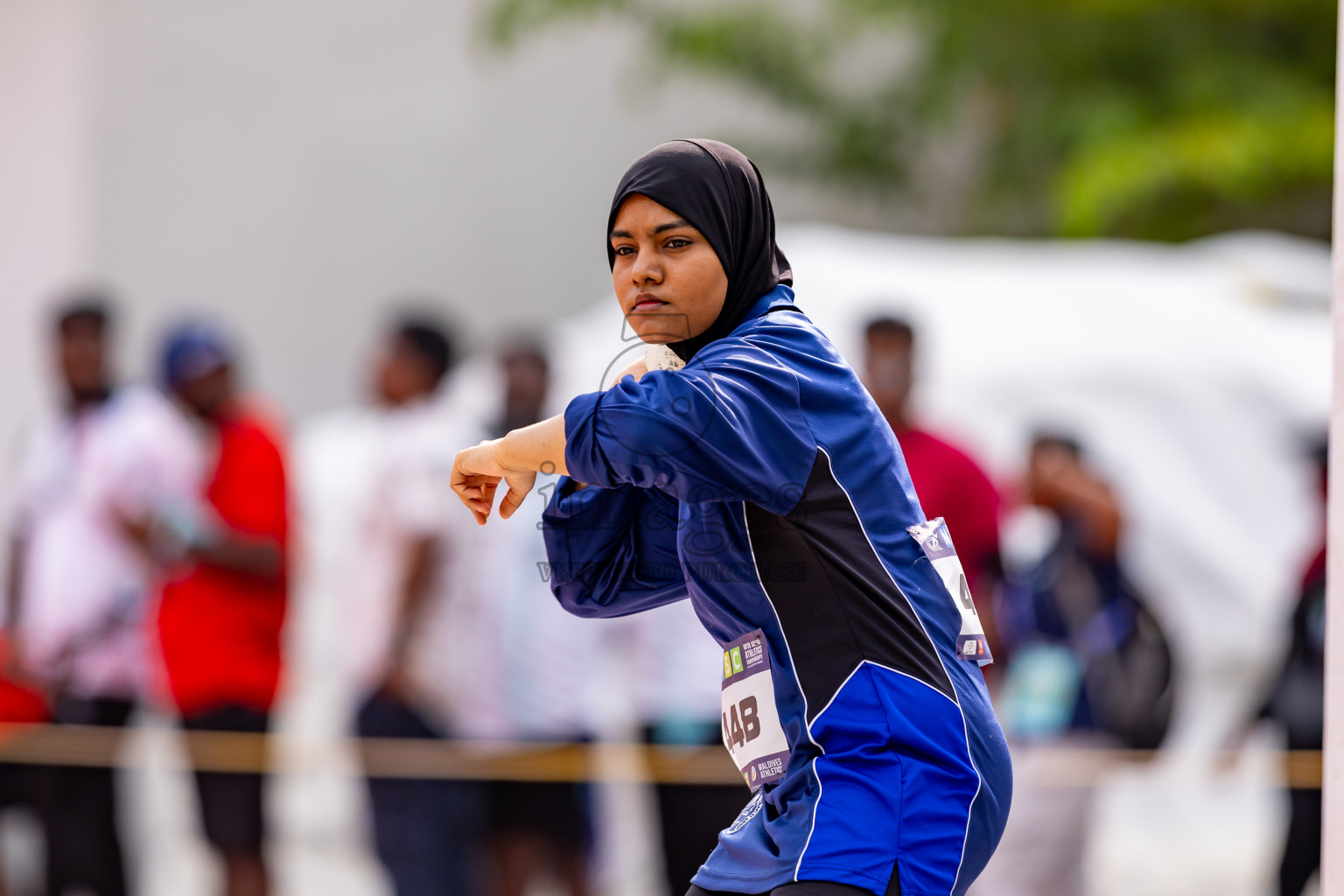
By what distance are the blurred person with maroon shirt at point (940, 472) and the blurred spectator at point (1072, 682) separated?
31 cm

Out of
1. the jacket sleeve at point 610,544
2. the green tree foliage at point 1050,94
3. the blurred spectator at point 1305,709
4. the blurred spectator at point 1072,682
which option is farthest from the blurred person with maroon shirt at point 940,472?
the green tree foliage at point 1050,94

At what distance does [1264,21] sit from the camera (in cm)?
1166

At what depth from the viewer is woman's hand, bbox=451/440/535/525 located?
1814 mm

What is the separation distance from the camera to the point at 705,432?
5.55ft

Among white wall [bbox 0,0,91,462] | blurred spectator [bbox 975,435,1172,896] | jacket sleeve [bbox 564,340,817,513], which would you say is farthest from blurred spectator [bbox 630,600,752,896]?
white wall [bbox 0,0,91,462]

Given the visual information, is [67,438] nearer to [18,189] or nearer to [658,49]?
[18,189]

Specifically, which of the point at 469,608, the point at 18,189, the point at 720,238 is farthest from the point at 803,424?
the point at 18,189

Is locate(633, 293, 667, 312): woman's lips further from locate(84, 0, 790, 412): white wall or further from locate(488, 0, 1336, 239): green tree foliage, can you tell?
locate(488, 0, 1336, 239): green tree foliage

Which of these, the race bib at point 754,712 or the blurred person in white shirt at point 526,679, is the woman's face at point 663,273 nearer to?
the race bib at point 754,712

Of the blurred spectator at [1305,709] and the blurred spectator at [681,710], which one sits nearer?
the blurred spectator at [681,710]

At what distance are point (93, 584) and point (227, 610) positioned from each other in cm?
44

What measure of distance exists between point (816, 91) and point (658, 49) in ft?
4.39

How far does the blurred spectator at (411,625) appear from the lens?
4504 millimetres

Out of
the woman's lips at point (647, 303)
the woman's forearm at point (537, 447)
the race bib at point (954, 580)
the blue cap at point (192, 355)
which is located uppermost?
the blue cap at point (192, 355)
